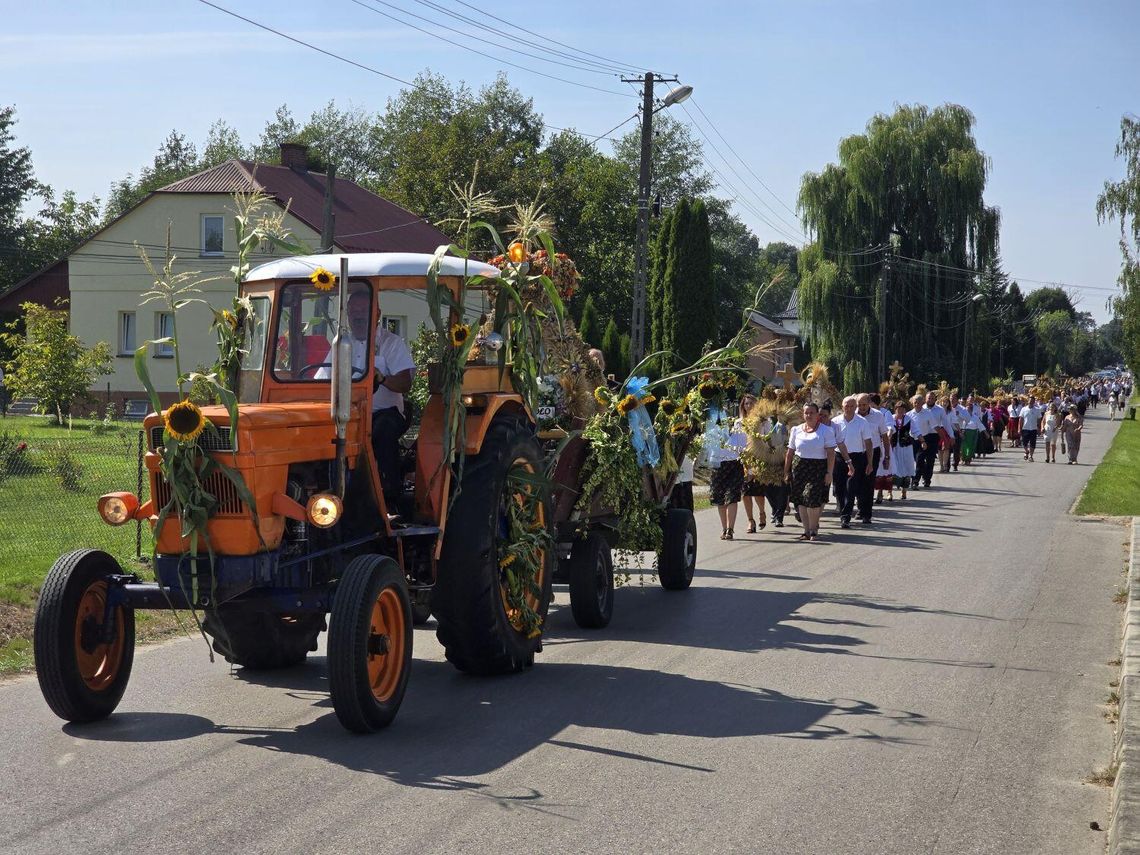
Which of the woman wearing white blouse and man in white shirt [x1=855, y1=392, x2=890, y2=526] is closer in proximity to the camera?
the woman wearing white blouse

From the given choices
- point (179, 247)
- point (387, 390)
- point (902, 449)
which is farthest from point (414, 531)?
point (179, 247)

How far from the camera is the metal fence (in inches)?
499

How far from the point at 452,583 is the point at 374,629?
945 mm

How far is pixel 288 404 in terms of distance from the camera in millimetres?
7504

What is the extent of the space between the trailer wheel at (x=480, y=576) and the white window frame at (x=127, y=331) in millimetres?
40791

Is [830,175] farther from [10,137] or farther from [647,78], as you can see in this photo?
[10,137]

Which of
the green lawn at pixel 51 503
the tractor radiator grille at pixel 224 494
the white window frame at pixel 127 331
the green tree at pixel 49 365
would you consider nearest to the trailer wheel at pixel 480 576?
the tractor radiator grille at pixel 224 494

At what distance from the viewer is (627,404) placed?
11094 millimetres

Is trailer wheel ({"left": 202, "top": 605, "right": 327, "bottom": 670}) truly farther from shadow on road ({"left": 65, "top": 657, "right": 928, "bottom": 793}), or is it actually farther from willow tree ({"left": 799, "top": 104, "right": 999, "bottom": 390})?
willow tree ({"left": 799, "top": 104, "right": 999, "bottom": 390})

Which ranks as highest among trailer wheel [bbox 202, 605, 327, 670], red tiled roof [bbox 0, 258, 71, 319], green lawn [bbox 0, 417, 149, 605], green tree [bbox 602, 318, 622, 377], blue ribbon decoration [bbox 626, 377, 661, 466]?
red tiled roof [bbox 0, 258, 71, 319]

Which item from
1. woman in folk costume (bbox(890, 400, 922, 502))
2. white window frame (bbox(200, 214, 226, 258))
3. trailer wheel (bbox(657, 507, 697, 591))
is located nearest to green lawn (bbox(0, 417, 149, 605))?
trailer wheel (bbox(657, 507, 697, 591))

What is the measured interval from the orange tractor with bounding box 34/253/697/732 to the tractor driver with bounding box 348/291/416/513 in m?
0.06

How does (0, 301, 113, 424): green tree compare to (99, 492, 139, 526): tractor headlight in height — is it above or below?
above

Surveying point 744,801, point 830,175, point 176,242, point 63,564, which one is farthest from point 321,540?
point 830,175
